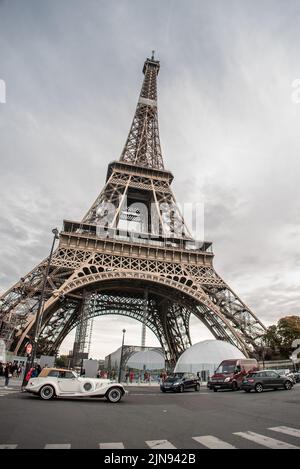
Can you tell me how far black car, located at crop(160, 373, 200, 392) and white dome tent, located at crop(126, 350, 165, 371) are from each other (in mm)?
13936

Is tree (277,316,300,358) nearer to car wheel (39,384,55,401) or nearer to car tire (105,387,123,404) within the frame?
car tire (105,387,123,404)

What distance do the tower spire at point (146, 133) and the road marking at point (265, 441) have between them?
46.0m

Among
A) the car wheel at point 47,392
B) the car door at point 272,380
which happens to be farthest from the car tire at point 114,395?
the car door at point 272,380

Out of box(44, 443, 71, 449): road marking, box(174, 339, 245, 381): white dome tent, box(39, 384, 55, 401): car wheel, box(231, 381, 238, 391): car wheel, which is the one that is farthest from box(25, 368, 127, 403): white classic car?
box(174, 339, 245, 381): white dome tent

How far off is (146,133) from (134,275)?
1211 inches

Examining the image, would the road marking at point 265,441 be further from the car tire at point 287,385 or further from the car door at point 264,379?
the car tire at point 287,385

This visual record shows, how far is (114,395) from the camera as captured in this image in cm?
1347

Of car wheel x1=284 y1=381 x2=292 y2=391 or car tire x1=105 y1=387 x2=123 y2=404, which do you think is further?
car wheel x1=284 y1=381 x2=292 y2=391

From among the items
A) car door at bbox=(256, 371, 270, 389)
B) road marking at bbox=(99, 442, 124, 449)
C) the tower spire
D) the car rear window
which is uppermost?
the tower spire

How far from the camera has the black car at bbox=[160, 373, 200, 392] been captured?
21703mm

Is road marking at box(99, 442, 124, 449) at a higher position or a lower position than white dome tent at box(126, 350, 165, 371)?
lower

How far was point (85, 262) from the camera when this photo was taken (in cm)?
3475

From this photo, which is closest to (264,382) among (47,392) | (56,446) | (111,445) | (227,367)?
(227,367)
